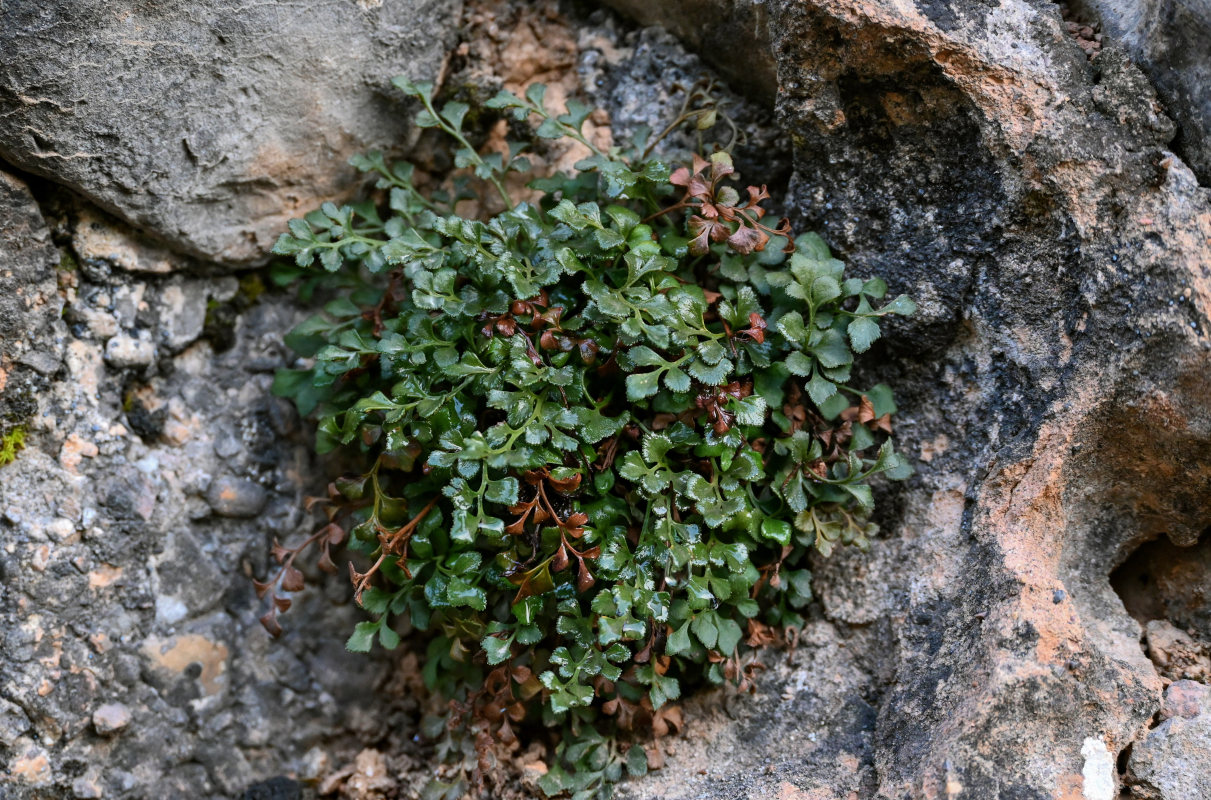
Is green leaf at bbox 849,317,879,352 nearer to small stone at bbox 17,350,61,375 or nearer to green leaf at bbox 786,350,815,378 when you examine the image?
green leaf at bbox 786,350,815,378

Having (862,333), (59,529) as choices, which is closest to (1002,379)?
(862,333)

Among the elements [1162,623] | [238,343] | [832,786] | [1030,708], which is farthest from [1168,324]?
[238,343]

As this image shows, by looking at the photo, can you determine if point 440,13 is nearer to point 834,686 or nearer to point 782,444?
point 782,444

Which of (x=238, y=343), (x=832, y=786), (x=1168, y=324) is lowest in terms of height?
(x=238, y=343)

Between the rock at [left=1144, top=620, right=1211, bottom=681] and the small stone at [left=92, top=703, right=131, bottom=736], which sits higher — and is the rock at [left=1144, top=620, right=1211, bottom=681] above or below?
above

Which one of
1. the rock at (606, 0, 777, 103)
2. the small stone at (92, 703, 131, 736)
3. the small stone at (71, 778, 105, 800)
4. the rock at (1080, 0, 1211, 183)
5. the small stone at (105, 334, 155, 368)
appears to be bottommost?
the small stone at (71, 778, 105, 800)

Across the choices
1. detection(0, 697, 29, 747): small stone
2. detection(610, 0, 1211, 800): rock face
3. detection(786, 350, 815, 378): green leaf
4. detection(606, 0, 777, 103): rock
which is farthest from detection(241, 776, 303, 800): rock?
detection(606, 0, 777, 103): rock
